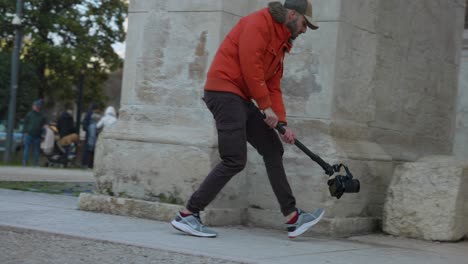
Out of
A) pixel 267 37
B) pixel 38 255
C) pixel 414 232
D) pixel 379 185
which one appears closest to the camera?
pixel 38 255

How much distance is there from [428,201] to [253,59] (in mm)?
1970

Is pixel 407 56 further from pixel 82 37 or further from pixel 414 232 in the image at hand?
pixel 82 37

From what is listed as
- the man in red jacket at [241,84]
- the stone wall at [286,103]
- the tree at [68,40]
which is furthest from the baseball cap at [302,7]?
the tree at [68,40]

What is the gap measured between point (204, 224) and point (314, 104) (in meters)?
1.33

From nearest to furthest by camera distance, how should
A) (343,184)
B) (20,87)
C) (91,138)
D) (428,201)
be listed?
(343,184) < (428,201) < (91,138) < (20,87)

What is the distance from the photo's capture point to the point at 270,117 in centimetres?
607

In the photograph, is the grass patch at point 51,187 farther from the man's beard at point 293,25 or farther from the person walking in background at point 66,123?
the person walking in background at point 66,123

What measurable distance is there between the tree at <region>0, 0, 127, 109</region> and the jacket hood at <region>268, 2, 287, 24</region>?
1376 inches

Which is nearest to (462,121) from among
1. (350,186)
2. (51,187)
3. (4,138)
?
(51,187)

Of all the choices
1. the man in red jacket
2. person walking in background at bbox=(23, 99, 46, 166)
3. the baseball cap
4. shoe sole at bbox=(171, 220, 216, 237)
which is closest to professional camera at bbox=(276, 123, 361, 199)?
the man in red jacket

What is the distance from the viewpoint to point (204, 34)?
7.13 meters

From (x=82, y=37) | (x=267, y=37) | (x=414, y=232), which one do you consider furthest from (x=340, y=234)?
(x=82, y=37)

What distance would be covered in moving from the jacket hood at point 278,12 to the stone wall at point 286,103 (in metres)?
0.97

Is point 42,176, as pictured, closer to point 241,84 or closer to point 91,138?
point 91,138
